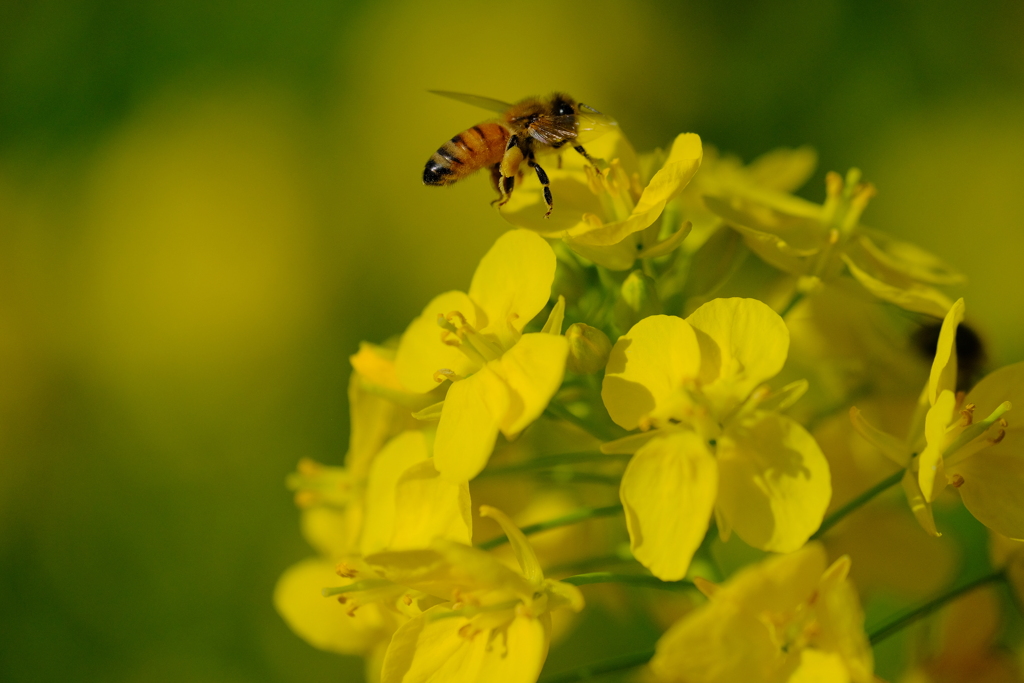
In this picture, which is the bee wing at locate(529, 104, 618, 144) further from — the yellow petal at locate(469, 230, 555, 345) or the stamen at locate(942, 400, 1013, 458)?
the stamen at locate(942, 400, 1013, 458)

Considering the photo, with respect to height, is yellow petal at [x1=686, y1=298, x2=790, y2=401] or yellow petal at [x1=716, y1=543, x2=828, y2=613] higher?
yellow petal at [x1=686, y1=298, x2=790, y2=401]

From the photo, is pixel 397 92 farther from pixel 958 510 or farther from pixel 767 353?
pixel 767 353

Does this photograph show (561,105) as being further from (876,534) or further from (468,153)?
(876,534)

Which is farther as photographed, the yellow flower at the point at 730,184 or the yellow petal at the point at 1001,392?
the yellow flower at the point at 730,184

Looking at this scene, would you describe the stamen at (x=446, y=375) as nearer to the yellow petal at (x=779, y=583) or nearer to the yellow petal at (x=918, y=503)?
the yellow petal at (x=779, y=583)

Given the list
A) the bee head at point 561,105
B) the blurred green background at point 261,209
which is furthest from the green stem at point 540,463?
the blurred green background at point 261,209

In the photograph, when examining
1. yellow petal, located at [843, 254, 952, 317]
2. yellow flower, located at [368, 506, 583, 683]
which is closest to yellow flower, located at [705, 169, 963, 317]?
yellow petal, located at [843, 254, 952, 317]
